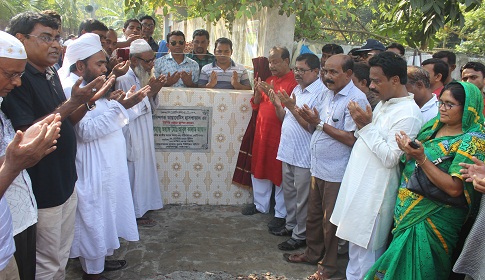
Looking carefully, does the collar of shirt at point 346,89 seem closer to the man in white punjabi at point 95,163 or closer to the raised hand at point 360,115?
the raised hand at point 360,115

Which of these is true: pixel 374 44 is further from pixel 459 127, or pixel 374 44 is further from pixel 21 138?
pixel 21 138

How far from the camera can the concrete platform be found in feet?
12.6

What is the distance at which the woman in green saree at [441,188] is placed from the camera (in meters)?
2.53

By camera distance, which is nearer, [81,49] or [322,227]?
[81,49]

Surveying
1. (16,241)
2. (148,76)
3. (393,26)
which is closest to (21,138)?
(16,241)

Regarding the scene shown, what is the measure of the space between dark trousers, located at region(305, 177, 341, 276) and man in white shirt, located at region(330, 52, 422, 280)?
1.34 feet

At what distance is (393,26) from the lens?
239 inches

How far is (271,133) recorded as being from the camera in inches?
194

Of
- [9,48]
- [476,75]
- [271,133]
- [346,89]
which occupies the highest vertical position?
[9,48]

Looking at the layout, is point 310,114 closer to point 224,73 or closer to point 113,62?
point 224,73

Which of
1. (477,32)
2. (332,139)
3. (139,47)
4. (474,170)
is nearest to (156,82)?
(139,47)

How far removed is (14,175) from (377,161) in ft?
7.70

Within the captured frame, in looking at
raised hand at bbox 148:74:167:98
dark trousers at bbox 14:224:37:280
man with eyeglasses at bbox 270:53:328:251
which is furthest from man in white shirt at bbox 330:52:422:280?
dark trousers at bbox 14:224:37:280

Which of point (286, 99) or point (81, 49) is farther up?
point (81, 49)
